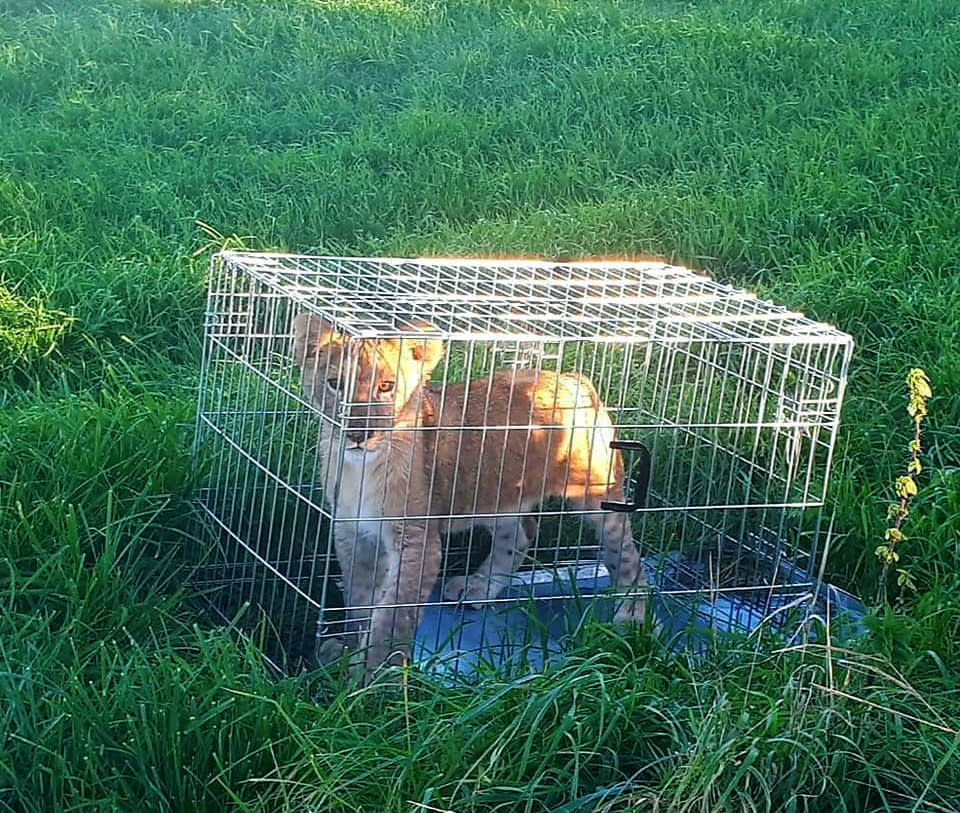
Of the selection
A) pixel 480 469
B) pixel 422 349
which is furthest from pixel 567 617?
pixel 422 349

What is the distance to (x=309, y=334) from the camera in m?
3.89

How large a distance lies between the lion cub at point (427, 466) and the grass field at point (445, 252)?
493 mm

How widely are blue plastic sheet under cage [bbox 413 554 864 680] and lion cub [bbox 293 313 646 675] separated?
0.10 metres

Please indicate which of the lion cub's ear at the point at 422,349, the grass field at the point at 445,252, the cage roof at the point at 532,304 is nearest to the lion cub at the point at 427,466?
the lion cub's ear at the point at 422,349

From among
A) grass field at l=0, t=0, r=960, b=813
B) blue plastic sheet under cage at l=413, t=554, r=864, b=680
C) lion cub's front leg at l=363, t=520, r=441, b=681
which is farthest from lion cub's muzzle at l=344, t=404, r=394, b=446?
grass field at l=0, t=0, r=960, b=813

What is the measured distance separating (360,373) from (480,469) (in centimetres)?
57

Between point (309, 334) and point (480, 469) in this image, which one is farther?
point (480, 469)

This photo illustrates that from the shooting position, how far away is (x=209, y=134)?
341 inches

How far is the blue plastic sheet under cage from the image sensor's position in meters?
3.51

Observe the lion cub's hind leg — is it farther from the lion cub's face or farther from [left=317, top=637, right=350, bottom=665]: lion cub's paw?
the lion cub's face

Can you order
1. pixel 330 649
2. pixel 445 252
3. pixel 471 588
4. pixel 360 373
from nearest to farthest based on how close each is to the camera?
1. pixel 360 373
2. pixel 330 649
3. pixel 471 588
4. pixel 445 252

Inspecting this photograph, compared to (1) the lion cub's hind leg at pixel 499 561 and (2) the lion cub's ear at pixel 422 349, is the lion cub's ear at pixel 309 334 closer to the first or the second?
(2) the lion cub's ear at pixel 422 349

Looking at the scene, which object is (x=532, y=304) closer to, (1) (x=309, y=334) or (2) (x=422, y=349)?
(2) (x=422, y=349)

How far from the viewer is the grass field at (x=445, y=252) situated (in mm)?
2871
